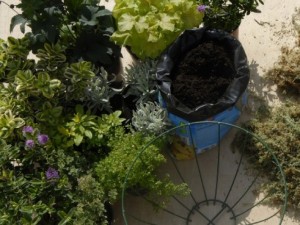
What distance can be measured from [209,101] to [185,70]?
0.67 ft

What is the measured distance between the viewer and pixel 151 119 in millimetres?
2143

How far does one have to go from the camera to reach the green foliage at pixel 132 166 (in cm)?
204

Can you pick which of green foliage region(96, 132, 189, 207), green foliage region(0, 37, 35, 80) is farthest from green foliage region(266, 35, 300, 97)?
green foliage region(0, 37, 35, 80)

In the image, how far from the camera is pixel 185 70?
2209 millimetres

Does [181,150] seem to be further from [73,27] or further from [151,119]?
[73,27]

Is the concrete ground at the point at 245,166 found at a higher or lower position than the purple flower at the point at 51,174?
higher

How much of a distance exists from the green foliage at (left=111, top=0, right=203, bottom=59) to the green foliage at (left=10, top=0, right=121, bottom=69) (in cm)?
9

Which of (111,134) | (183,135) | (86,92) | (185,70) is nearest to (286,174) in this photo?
(183,135)

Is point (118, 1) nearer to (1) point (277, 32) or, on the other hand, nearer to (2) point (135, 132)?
(2) point (135, 132)

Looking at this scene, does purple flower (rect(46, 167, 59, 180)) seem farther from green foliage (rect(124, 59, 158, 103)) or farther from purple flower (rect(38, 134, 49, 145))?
green foliage (rect(124, 59, 158, 103))

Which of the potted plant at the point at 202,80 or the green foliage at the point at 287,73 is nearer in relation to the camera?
the potted plant at the point at 202,80

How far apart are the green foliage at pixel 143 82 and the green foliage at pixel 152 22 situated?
0.23ft

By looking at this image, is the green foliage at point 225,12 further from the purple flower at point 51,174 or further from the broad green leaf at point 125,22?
the purple flower at point 51,174

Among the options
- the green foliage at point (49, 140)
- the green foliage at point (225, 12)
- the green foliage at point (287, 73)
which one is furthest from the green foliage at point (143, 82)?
the green foliage at point (287, 73)
